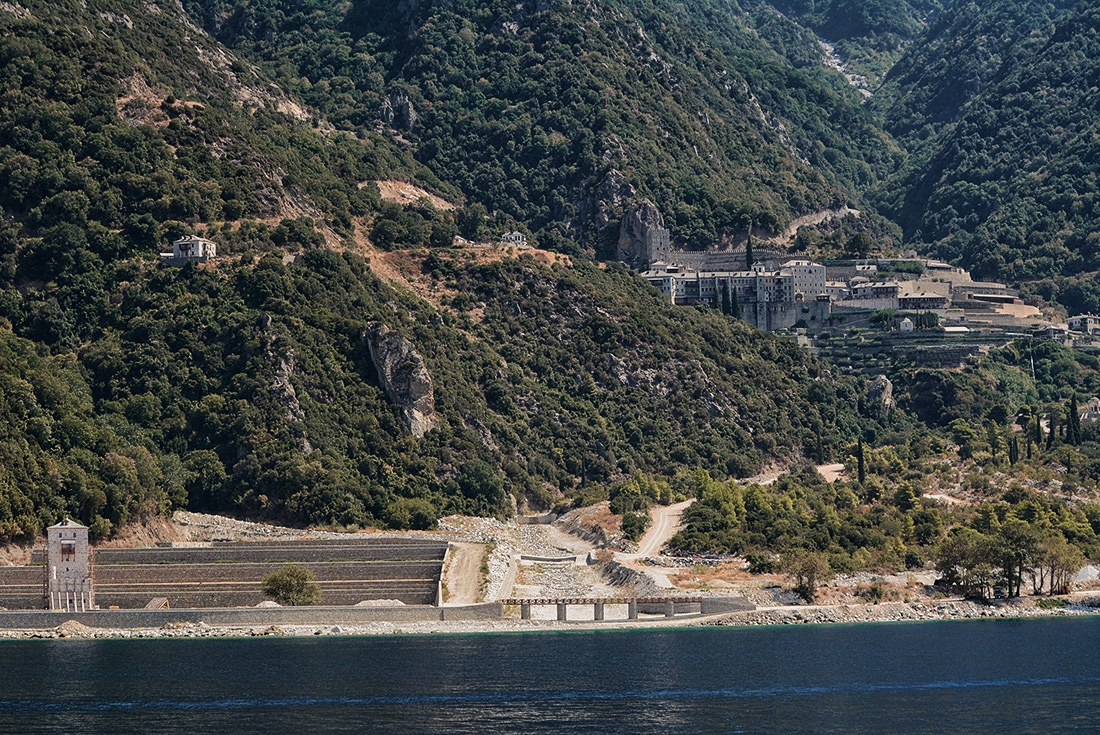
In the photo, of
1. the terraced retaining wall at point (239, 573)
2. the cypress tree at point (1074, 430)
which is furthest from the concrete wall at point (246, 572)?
the cypress tree at point (1074, 430)

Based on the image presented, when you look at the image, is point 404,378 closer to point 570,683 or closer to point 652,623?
point 652,623

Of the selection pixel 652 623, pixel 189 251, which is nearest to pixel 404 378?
pixel 189 251

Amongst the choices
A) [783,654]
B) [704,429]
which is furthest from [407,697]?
[704,429]

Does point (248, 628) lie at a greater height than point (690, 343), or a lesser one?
lesser

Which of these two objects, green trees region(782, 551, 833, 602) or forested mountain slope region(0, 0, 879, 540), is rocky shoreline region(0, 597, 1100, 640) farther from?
forested mountain slope region(0, 0, 879, 540)

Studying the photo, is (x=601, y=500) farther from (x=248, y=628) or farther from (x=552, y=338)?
(x=248, y=628)
